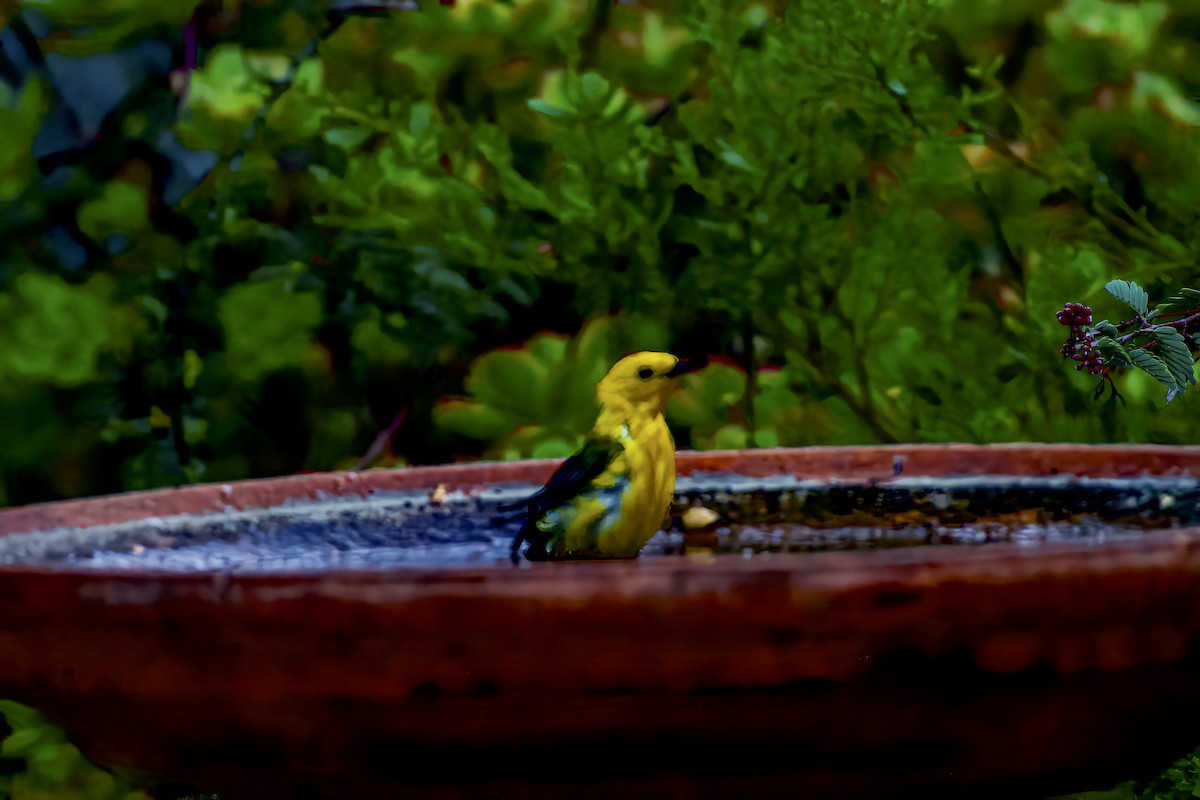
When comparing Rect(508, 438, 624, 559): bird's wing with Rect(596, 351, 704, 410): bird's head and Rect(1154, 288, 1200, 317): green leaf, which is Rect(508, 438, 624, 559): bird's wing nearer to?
Rect(596, 351, 704, 410): bird's head

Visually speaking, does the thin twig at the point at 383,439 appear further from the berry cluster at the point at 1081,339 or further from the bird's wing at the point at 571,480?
the berry cluster at the point at 1081,339

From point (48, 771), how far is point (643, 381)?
Answer: 1033 mm

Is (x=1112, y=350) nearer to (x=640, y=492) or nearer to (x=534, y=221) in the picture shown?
(x=640, y=492)

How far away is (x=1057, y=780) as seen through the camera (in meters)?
0.66

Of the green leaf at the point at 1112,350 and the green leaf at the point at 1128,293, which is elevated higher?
the green leaf at the point at 1128,293

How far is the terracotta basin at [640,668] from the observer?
562 millimetres

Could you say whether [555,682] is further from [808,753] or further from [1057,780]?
[1057,780]

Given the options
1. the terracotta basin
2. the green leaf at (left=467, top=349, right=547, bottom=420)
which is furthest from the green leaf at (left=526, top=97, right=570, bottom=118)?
the terracotta basin

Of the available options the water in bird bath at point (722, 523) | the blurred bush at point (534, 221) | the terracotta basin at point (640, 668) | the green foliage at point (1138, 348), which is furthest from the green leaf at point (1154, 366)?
the blurred bush at point (534, 221)

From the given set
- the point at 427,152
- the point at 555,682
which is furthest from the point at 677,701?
the point at 427,152

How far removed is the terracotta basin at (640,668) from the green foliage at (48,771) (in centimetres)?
103

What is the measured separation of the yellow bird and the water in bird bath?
0.05 meters

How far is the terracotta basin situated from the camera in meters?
0.56

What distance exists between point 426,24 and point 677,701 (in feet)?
4.58
